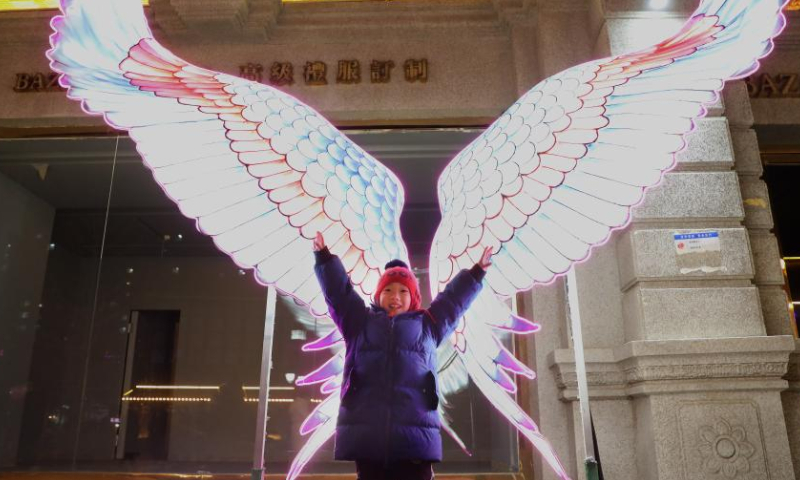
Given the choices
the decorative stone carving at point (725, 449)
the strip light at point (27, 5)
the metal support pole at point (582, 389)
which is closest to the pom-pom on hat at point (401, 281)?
the metal support pole at point (582, 389)

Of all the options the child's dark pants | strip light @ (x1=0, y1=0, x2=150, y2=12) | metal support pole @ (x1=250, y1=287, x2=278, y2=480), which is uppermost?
strip light @ (x1=0, y1=0, x2=150, y2=12)

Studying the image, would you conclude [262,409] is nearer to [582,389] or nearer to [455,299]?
[455,299]

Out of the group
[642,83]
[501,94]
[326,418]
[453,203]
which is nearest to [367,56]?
[501,94]

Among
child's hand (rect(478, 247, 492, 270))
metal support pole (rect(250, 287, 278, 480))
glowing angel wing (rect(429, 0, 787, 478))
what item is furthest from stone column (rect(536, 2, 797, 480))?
metal support pole (rect(250, 287, 278, 480))

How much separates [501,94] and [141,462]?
5.60 meters

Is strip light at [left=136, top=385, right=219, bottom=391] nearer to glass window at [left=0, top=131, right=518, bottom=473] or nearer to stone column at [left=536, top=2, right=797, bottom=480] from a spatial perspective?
glass window at [left=0, top=131, right=518, bottom=473]

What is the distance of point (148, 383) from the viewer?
23.4ft

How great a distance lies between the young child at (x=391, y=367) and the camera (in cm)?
246

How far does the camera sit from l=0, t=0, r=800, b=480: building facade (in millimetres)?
4078

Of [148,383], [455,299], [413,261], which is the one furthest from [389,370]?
[148,383]

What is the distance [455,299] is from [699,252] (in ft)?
8.01

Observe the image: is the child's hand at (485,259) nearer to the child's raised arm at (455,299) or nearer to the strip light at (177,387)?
the child's raised arm at (455,299)

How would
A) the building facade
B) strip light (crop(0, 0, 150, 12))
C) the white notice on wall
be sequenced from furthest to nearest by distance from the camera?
strip light (crop(0, 0, 150, 12)), the white notice on wall, the building facade

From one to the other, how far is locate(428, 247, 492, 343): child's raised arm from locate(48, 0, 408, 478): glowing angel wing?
0.65 metres
